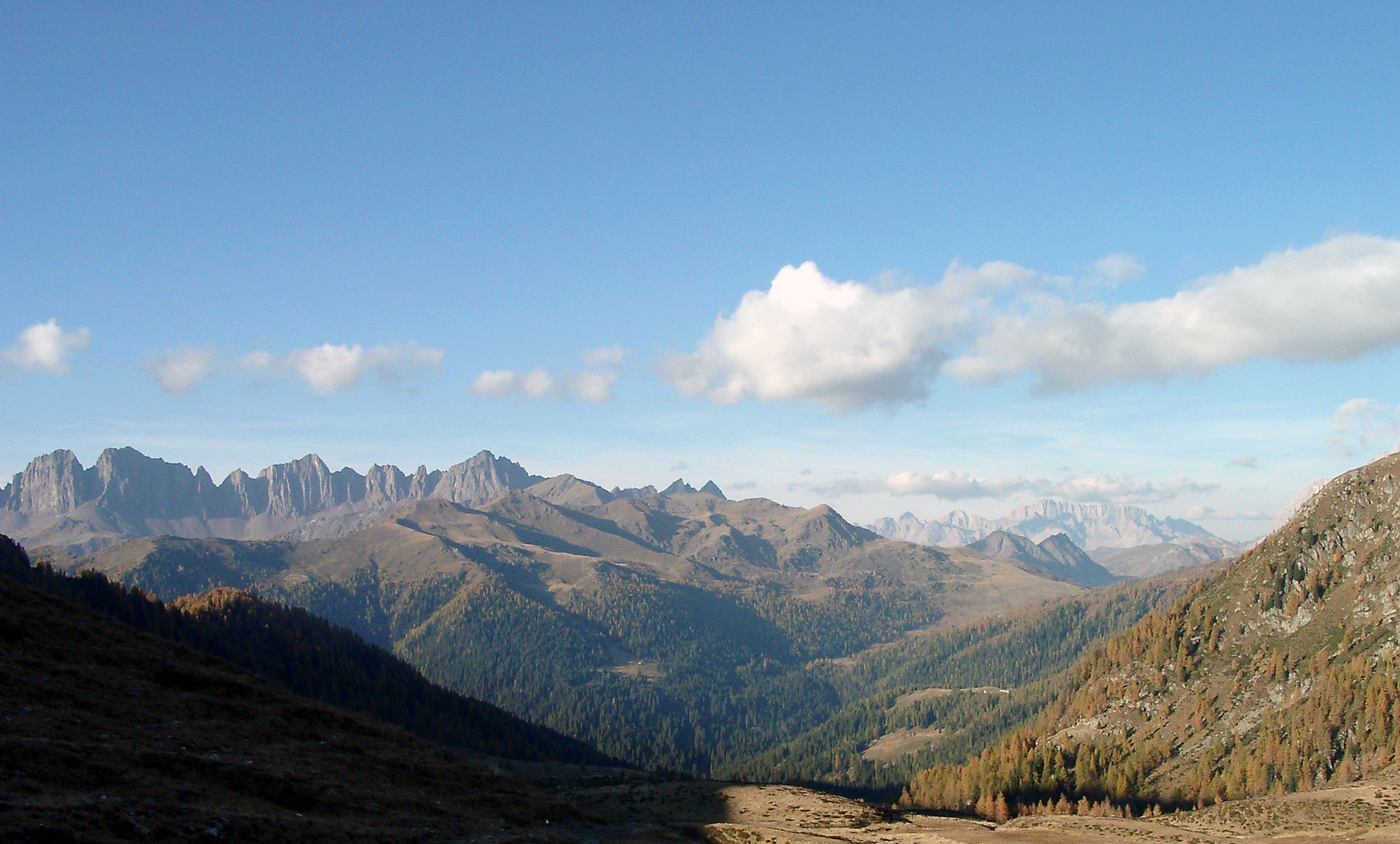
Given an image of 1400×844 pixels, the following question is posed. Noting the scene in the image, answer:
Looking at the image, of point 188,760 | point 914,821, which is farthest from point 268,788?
point 914,821

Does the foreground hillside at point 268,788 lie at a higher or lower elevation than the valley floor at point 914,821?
higher

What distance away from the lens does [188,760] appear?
176ft

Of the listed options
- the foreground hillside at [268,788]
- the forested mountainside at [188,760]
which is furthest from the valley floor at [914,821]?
the forested mountainside at [188,760]

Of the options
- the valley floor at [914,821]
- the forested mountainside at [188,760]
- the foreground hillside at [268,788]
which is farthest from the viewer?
the valley floor at [914,821]

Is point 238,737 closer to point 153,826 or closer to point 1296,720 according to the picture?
point 153,826

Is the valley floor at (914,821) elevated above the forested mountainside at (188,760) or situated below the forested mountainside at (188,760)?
below

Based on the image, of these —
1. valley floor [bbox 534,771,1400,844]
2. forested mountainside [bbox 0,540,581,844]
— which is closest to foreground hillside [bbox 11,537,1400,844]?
forested mountainside [bbox 0,540,581,844]

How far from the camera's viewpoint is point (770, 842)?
80.4 m

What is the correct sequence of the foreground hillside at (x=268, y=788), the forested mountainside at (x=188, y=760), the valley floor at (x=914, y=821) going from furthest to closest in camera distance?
the valley floor at (x=914, y=821), the foreground hillside at (x=268, y=788), the forested mountainside at (x=188, y=760)

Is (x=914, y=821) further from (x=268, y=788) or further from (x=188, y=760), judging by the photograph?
(x=188, y=760)

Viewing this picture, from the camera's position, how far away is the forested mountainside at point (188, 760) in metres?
41.1

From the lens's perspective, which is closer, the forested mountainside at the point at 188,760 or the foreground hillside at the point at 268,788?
the forested mountainside at the point at 188,760

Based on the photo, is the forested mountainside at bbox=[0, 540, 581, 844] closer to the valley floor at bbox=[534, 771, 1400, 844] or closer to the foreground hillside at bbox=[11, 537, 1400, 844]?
the foreground hillside at bbox=[11, 537, 1400, 844]

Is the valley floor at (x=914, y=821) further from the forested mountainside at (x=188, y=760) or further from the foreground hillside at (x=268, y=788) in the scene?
the forested mountainside at (x=188, y=760)
